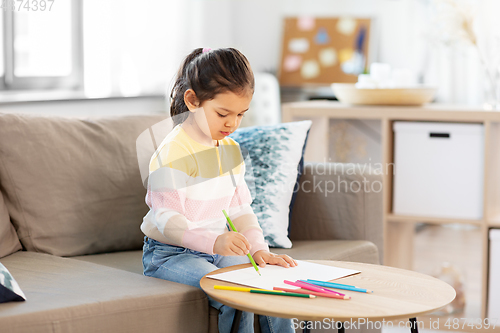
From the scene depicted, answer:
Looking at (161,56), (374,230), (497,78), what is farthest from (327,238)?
(161,56)

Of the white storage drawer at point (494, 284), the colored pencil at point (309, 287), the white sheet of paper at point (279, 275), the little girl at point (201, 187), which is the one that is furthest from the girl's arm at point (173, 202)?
the white storage drawer at point (494, 284)

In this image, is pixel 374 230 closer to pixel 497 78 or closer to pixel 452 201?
pixel 452 201

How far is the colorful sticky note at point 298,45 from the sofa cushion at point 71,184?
1.99 metres

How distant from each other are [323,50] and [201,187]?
234cm

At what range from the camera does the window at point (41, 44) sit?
234 centimetres

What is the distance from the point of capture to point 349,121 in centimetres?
226

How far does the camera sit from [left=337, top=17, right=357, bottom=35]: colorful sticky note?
335 centimetres

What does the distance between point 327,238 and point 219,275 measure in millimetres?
704

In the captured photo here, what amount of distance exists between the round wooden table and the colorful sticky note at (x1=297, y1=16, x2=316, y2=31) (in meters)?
2.58

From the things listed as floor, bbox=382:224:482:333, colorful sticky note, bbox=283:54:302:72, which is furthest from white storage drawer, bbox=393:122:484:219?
colorful sticky note, bbox=283:54:302:72

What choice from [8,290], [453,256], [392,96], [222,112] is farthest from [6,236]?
[453,256]

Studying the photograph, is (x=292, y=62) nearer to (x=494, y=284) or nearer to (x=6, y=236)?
(x=494, y=284)

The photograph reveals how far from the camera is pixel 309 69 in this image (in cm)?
345

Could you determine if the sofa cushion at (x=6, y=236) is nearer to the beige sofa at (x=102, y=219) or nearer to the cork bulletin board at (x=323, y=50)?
the beige sofa at (x=102, y=219)
